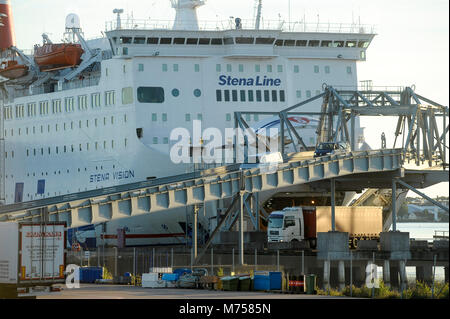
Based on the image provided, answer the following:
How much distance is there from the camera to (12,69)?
265 ft

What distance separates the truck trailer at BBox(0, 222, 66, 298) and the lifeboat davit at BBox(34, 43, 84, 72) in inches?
1761

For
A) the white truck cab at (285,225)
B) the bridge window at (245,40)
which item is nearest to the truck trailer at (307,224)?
the white truck cab at (285,225)

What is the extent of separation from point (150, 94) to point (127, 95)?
148 cm

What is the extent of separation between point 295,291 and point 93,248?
106 ft

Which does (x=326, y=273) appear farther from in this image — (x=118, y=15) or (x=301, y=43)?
(x=118, y=15)

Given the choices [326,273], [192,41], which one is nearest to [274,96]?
[192,41]

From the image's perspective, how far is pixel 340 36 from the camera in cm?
7106

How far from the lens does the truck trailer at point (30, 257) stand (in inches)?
1246

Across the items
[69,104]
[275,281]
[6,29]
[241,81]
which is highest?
[6,29]

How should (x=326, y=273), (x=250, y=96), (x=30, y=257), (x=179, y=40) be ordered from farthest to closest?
(x=179, y=40) < (x=250, y=96) < (x=326, y=273) < (x=30, y=257)

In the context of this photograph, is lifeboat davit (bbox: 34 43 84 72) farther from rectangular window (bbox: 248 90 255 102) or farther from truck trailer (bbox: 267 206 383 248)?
truck trailer (bbox: 267 206 383 248)

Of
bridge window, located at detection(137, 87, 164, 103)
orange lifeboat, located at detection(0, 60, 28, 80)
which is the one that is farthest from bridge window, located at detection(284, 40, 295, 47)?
orange lifeboat, located at detection(0, 60, 28, 80)
